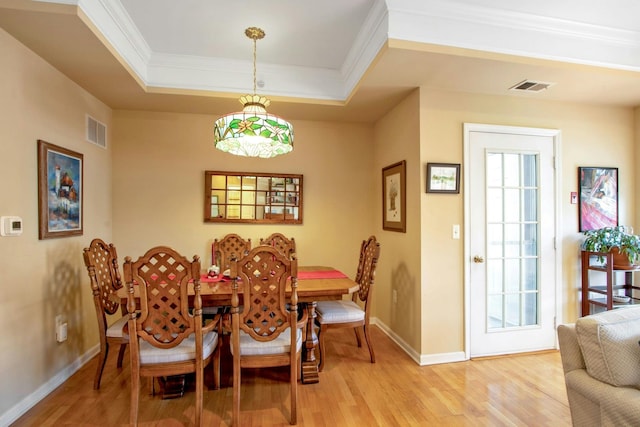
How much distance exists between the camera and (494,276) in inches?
118

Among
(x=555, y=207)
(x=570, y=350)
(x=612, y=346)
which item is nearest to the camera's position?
(x=612, y=346)

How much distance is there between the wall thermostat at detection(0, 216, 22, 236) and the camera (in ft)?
6.63

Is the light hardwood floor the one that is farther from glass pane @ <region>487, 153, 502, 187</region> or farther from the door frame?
glass pane @ <region>487, 153, 502, 187</region>

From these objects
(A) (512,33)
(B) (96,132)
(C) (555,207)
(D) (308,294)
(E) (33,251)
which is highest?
(A) (512,33)

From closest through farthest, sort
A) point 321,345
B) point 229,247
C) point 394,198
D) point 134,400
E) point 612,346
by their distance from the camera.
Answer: point 612,346
point 134,400
point 321,345
point 394,198
point 229,247

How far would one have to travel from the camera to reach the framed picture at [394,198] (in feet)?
10.5

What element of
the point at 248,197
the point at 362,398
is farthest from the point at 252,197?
the point at 362,398

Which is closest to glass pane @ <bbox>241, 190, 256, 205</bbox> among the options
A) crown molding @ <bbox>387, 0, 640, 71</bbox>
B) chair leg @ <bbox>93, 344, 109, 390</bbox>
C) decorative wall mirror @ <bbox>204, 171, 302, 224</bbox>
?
decorative wall mirror @ <bbox>204, 171, 302, 224</bbox>

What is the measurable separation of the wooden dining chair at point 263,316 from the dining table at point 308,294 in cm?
23

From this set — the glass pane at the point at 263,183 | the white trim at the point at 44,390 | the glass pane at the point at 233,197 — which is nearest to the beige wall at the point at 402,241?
the glass pane at the point at 263,183

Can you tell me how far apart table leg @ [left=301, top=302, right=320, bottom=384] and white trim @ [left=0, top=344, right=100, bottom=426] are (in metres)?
1.90

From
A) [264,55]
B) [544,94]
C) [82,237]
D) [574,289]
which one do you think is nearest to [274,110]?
[264,55]

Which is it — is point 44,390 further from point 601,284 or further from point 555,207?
point 601,284

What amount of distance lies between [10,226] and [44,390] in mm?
1254
